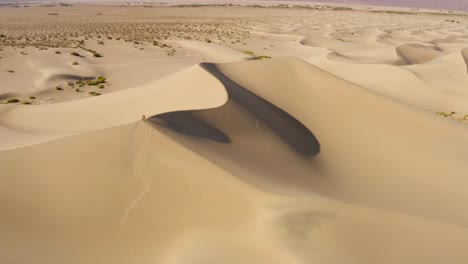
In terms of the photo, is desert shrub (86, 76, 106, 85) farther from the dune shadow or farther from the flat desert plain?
the dune shadow

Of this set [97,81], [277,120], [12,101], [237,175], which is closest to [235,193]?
[237,175]

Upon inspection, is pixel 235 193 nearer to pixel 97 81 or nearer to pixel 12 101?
pixel 12 101

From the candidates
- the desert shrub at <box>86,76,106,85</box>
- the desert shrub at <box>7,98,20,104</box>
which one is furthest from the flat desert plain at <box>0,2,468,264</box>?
the desert shrub at <box>86,76,106,85</box>

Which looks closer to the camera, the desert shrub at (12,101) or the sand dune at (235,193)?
the sand dune at (235,193)

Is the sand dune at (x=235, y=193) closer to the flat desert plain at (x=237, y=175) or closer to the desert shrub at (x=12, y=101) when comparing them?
the flat desert plain at (x=237, y=175)

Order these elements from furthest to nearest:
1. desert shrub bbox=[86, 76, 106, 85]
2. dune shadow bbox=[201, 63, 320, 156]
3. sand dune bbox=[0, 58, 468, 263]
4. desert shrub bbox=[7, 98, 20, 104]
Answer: desert shrub bbox=[86, 76, 106, 85]
desert shrub bbox=[7, 98, 20, 104]
dune shadow bbox=[201, 63, 320, 156]
sand dune bbox=[0, 58, 468, 263]

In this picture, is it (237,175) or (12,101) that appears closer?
(237,175)

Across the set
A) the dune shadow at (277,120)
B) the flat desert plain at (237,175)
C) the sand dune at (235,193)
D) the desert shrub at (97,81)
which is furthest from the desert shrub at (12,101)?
the sand dune at (235,193)

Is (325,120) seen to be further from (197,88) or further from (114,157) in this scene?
(114,157)

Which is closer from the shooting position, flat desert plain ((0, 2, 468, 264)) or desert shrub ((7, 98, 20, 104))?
flat desert plain ((0, 2, 468, 264))

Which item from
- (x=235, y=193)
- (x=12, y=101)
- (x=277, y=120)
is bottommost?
(x=12, y=101)

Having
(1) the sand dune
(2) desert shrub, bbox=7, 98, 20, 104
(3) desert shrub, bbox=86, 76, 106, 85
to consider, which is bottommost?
(2) desert shrub, bbox=7, 98, 20, 104
